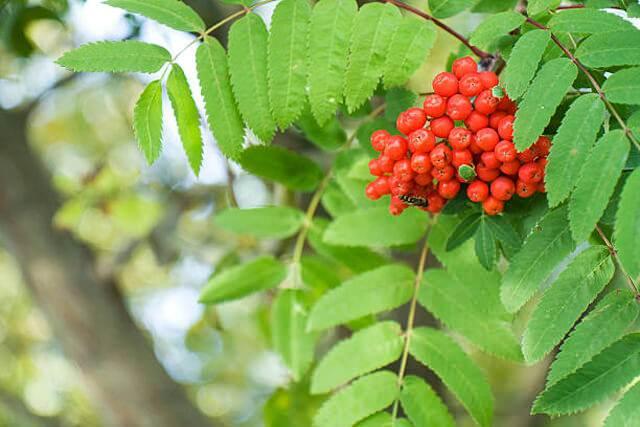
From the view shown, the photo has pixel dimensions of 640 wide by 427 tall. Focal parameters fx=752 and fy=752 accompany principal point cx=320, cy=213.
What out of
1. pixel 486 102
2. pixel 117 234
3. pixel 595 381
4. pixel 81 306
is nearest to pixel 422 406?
pixel 595 381

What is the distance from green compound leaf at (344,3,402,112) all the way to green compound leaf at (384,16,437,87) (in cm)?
1

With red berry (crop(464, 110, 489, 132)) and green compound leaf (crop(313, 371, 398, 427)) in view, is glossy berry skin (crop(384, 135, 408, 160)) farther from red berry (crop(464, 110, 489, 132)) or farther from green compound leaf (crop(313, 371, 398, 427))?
green compound leaf (crop(313, 371, 398, 427))

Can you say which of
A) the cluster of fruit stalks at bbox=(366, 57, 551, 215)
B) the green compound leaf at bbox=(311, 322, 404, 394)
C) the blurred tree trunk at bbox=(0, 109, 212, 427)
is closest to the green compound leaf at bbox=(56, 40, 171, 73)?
the cluster of fruit stalks at bbox=(366, 57, 551, 215)

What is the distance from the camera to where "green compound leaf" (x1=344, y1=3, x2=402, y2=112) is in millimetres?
1317

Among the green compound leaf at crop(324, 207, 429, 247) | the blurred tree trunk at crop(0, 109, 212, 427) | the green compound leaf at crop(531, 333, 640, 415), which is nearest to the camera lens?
the green compound leaf at crop(531, 333, 640, 415)

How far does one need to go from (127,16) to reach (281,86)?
3.27ft

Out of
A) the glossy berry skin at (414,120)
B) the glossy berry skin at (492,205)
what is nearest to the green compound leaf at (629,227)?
the glossy berry skin at (492,205)

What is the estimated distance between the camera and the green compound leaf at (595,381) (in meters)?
1.13

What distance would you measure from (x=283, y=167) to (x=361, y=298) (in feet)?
1.57

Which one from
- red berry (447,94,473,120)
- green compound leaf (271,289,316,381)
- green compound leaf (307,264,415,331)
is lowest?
green compound leaf (271,289,316,381)

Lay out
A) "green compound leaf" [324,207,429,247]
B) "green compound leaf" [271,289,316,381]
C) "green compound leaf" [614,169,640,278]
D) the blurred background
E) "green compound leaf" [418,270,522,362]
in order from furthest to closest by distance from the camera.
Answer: the blurred background < "green compound leaf" [271,289,316,381] < "green compound leaf" [324,207,429,247] < "green compound leaf" [418,270,522,362] < "green compound leaf" [614,169,640,278]

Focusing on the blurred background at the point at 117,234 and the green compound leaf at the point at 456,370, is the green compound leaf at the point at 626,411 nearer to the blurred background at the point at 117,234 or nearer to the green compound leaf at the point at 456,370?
the green compound leaf at the point at 456,370

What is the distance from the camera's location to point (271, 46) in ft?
4.34

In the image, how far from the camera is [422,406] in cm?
142
